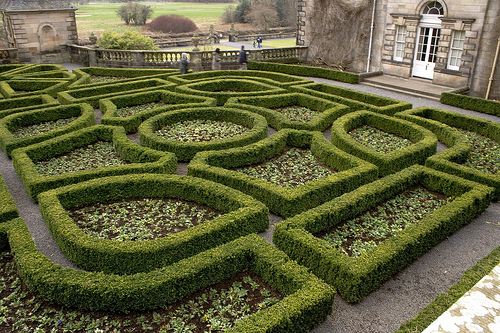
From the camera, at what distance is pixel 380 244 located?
27.7ft

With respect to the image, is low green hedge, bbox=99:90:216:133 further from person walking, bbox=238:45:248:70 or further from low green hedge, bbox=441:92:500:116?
low green hedge, bbox=441:92:500:116

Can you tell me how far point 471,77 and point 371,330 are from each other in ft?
61.9

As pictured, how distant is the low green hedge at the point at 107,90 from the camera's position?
61.2 feet

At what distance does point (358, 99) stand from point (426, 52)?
7.19 metres

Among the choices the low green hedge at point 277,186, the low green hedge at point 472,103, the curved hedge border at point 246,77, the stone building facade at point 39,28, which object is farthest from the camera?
the stone building facade at point 39,28

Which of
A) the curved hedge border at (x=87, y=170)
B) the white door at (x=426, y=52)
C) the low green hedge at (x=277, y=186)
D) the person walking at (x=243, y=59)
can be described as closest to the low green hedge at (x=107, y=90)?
the curved hedge border at (x=87, y=170)

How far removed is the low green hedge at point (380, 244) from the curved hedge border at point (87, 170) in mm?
5085

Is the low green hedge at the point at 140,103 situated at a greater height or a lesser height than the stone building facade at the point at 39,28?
lesser

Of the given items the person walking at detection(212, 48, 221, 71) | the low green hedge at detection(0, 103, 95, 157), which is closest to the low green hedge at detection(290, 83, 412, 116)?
the person walking at detection(212, 48, 221, 71)

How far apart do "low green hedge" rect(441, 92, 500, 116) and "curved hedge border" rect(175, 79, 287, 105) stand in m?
8.49

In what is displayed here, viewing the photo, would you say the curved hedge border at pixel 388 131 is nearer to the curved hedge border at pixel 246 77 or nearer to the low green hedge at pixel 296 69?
the curved hedge border at pixel 246 77

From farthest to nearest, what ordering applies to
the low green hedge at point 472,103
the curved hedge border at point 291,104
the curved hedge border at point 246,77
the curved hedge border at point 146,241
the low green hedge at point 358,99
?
the curved hedge border at point 246,77
the low green hedge at point 472,103
the low green hedge at point 358,99
the curved hedge border at point 291,104
the curved hedge border at point 146,241

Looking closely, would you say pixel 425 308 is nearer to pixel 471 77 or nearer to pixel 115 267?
pixel 115 267

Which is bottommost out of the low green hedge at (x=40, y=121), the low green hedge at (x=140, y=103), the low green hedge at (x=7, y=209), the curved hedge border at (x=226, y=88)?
the low green hedge at (x=7, y=209)
